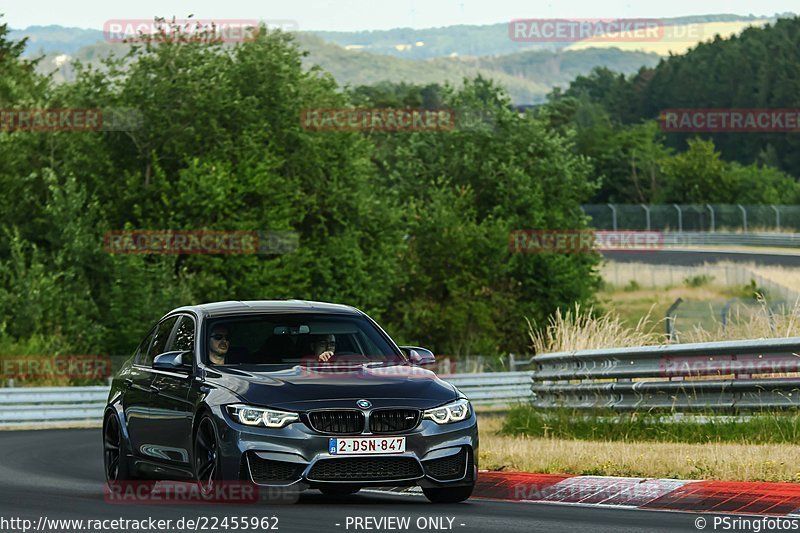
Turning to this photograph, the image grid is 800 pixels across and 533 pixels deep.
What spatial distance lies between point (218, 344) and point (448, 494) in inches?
81.0

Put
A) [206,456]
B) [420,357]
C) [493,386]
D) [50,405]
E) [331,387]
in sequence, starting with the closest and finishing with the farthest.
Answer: [331,387], [206,456], [420,357], [50,405], [493,386]

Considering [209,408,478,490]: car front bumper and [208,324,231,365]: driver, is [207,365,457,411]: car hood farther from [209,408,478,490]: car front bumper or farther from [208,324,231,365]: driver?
[208,324,231,365]: driver

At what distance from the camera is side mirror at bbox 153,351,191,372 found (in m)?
12.0

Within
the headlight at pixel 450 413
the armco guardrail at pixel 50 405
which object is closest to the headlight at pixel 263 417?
the headlight at pixel 450 413

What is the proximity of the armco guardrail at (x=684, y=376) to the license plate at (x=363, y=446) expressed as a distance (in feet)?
→ 15.9

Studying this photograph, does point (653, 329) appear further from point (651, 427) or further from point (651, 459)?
point (651, 459)

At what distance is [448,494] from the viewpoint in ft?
38.4

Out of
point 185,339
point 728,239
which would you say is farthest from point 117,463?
point 728,239

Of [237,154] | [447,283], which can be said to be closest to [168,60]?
[237,154]

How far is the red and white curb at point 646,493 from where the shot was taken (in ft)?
34.7

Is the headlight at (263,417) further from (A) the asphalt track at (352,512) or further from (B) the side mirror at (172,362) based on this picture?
(B) the side mirror at (172,362)

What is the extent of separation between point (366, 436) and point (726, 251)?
72.3 metres

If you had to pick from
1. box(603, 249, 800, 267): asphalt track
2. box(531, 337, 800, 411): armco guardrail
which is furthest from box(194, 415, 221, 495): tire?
box(603, 249, 800, 267): asphalt track

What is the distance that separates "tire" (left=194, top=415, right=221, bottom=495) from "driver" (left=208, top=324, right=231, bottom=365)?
663 millimetres
